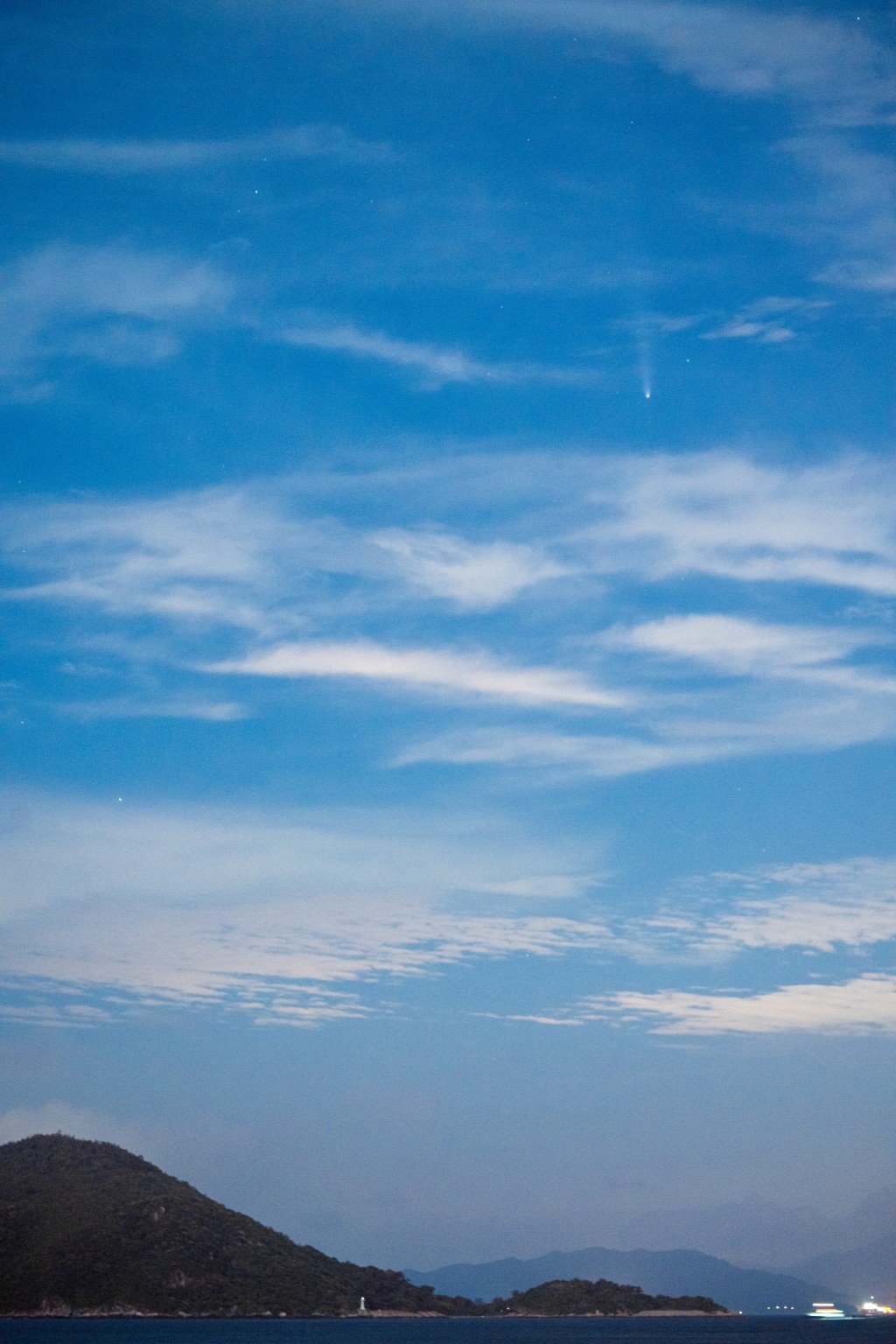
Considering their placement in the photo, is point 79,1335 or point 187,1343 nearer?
point 187,1343

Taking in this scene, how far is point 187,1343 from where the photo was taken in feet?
592

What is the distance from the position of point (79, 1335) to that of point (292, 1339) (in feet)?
98.9

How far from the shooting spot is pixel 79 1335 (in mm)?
199500

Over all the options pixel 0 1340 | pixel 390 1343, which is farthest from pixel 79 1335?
pixel 390 1343

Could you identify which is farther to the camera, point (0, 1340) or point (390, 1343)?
point (390, 1343)

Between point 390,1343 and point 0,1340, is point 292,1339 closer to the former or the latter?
point 390,1343

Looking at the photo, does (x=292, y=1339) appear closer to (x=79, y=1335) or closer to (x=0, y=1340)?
(x=79, y=1335)

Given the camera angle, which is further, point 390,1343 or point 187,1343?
point 390,1343

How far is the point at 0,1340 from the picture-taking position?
177875 millimetres

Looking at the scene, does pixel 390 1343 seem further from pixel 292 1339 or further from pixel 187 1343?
pixel 187 1343

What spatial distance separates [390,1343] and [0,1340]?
54.1 metres

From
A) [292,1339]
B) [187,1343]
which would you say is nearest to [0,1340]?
[187,1343]

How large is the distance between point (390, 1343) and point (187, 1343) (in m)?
33.0

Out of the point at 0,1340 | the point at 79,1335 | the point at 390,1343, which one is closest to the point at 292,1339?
the point at 390,1343
